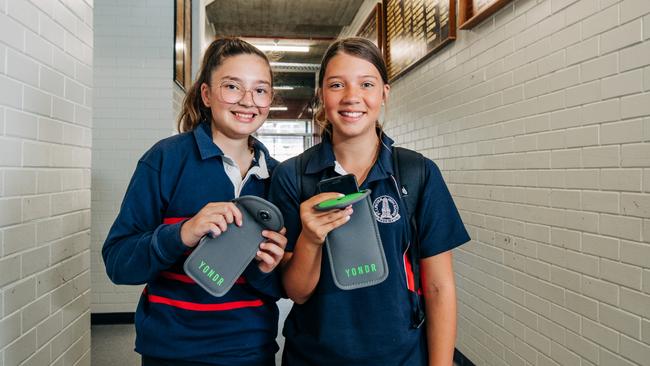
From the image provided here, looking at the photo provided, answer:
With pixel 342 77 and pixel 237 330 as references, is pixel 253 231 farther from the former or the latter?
pixel 342 77

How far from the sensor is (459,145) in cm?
316

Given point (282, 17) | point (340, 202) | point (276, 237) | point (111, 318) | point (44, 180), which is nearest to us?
point (340, 202)

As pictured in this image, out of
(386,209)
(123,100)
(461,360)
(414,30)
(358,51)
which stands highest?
(414,30)

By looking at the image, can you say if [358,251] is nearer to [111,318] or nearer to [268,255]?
[268,255]

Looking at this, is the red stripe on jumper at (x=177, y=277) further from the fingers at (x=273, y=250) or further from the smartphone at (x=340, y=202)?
the smartphone at (x=340, y=202)

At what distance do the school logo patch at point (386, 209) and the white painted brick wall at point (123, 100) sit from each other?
3.28 m

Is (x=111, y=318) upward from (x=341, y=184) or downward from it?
downward

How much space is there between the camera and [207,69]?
4.38ft

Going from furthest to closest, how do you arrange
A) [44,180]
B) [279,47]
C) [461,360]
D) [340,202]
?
[279,47]
[461,360]
[44,180]
[340,202]

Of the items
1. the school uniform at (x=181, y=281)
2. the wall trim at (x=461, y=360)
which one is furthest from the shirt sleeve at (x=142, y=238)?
the wall trim at (x=461, y=360)

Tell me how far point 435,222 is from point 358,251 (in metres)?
0.25

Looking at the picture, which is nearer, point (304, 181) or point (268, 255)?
point (268, 255)

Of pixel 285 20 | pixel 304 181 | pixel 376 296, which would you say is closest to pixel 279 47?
pixel 285 20

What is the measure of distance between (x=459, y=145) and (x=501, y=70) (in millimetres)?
686
